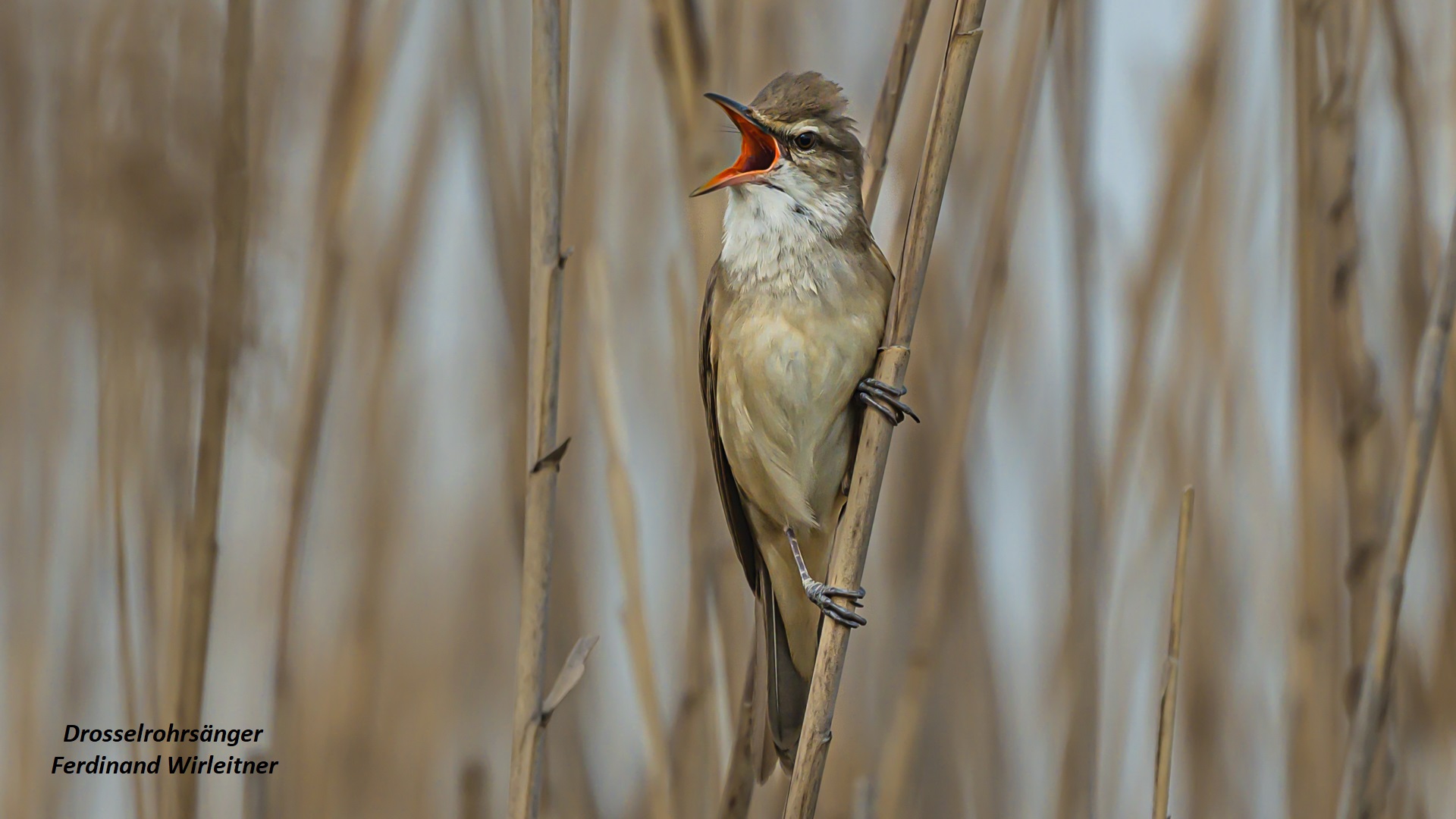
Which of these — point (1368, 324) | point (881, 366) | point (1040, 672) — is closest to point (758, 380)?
point (881, 366)

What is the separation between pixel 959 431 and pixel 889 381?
1.20 feet

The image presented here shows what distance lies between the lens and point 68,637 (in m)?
1.85

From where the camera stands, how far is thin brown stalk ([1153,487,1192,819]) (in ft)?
4.04

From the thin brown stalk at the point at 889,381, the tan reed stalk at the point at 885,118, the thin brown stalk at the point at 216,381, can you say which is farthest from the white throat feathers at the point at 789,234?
the thin brown stalk at the point at 216,381

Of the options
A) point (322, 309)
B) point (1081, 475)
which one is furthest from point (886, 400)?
point (322, 309)

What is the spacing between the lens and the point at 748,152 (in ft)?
5.61

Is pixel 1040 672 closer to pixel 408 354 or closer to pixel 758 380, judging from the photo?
pixel 758 380

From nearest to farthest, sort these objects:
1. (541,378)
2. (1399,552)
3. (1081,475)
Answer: (541,378), (1399,552), (1081,475)

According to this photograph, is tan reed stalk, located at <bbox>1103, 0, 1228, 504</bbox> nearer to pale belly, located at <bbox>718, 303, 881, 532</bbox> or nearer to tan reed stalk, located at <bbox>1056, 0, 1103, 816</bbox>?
tan reed stalk, located at <bbox>1056, 0, 1103, 816</bbox>

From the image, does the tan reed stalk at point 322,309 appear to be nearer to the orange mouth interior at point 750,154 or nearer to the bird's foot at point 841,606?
the orange mouth interior at point 750,154

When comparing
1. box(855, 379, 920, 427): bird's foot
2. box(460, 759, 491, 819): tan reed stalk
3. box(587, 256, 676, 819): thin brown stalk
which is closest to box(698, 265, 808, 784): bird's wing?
box(587, 256, 676, 819): thin brown stalk

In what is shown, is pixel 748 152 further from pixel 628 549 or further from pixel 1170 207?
pixel 1170 207

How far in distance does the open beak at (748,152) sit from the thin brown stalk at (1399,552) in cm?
90

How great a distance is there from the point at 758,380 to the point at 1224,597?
1.13m
